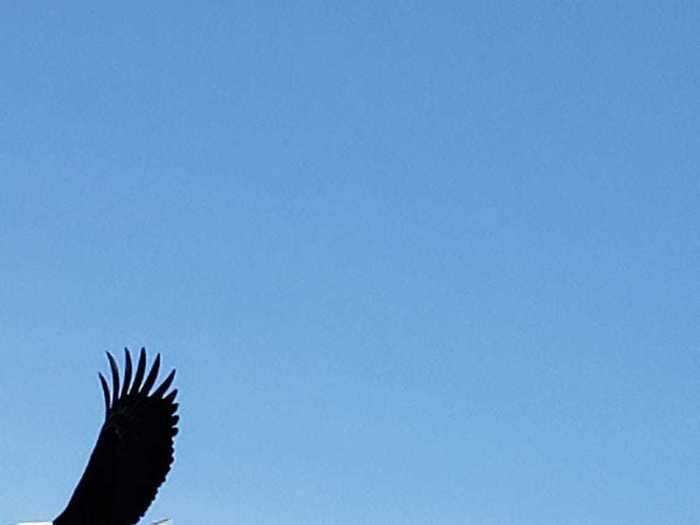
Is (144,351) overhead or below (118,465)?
overhead

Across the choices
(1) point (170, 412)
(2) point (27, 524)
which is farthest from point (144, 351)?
(2) point (27, 524)

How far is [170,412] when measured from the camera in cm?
2081

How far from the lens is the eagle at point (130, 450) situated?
20.8 meters

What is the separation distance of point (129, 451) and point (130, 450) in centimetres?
2

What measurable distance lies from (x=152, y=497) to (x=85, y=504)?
861 millimetres

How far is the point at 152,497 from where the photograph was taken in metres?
20.7

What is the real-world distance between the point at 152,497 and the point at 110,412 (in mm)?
1198

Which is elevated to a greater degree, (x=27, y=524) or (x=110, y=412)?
(x=110, y=412)

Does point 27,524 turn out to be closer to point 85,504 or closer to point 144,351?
point 85,504

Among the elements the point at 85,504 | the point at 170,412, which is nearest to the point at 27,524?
the point at 85,504

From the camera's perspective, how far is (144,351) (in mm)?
20875

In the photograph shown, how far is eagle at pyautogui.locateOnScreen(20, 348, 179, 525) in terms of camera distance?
68.1 feet

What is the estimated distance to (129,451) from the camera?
20.8m

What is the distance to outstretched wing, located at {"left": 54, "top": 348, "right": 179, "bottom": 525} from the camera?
20.8 metres
